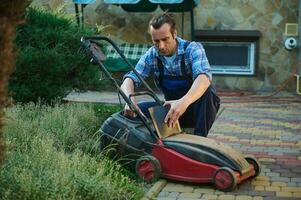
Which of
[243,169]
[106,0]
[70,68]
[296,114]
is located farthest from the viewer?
[106,0]

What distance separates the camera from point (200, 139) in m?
5.05

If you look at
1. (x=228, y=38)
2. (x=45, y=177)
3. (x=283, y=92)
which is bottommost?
(x=283, y=92)

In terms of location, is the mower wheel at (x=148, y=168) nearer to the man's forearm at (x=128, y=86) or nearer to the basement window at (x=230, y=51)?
the man's forearm at (x=128, y=86)

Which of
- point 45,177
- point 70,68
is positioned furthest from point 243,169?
point 70,68

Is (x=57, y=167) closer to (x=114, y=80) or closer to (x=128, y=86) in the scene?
(x=114, y=80)

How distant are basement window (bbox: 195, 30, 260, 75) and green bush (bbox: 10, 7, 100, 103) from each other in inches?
227

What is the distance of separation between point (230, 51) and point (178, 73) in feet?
26.8

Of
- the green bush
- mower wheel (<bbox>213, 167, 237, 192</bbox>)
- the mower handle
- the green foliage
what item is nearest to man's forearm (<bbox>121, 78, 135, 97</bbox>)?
the mower handle

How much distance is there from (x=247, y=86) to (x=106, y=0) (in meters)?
3.55

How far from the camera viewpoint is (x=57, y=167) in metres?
4.33

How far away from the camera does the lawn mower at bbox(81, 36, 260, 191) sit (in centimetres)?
484

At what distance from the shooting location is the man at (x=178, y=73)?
5270mm

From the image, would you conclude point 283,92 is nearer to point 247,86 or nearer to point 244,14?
point 247,86

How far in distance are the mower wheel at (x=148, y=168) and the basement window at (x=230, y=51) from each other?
863 cm
